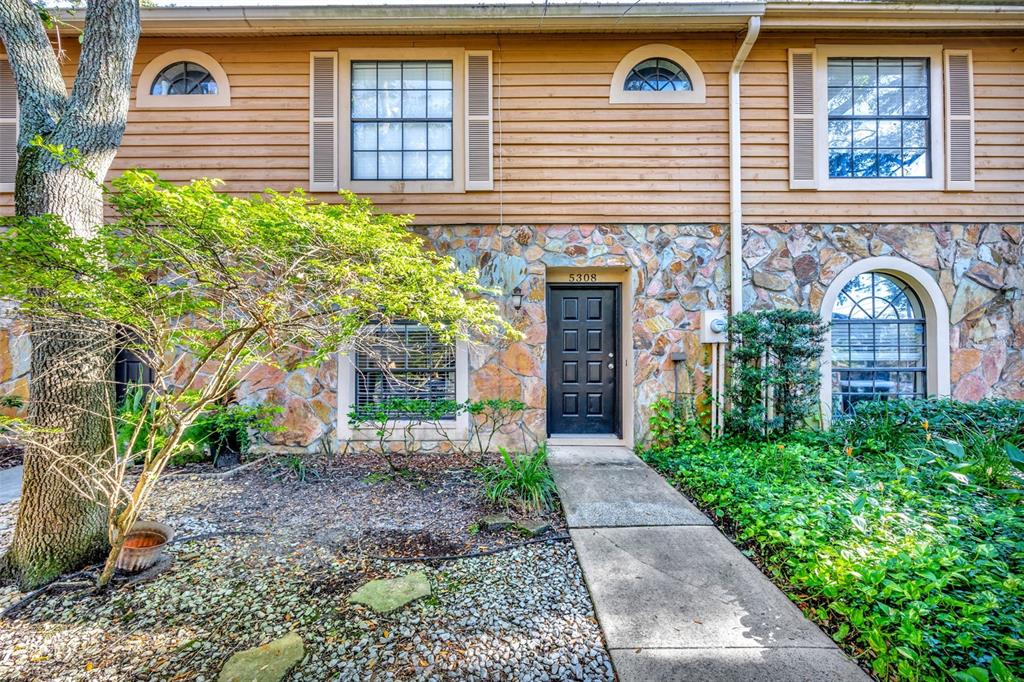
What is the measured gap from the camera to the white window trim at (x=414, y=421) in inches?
182

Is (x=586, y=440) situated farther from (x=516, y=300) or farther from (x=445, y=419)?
(x=516, y=300)

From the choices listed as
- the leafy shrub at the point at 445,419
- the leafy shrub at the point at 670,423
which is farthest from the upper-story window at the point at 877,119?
the leafy shrub at the point at 445,419

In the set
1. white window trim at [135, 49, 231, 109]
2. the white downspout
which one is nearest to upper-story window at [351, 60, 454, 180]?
white window trim at [135, 49, 231, 109]

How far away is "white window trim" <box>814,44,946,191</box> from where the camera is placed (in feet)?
15.3

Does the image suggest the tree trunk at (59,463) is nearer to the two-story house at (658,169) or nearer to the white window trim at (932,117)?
the two-story house at (658,169)

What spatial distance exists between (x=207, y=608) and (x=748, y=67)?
6507 mm

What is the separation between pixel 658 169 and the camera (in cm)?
472

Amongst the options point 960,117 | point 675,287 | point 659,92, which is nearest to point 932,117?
point 960,117

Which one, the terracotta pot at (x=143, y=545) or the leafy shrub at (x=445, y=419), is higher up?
the leafy shrub at (x=445, y=419)

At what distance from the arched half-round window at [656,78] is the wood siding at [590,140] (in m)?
0.22

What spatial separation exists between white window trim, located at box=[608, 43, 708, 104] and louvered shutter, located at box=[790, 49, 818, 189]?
988 mm

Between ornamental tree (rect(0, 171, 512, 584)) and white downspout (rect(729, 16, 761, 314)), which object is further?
white downspout (rect(729, 16, 761, 314))

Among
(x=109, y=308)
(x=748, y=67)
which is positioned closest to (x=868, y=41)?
(x=748, y=67)

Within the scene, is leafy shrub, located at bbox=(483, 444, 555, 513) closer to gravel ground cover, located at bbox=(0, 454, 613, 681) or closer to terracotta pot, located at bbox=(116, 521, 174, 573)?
gravel ground cover, located at bbox=(0, 454, 613, 681)
